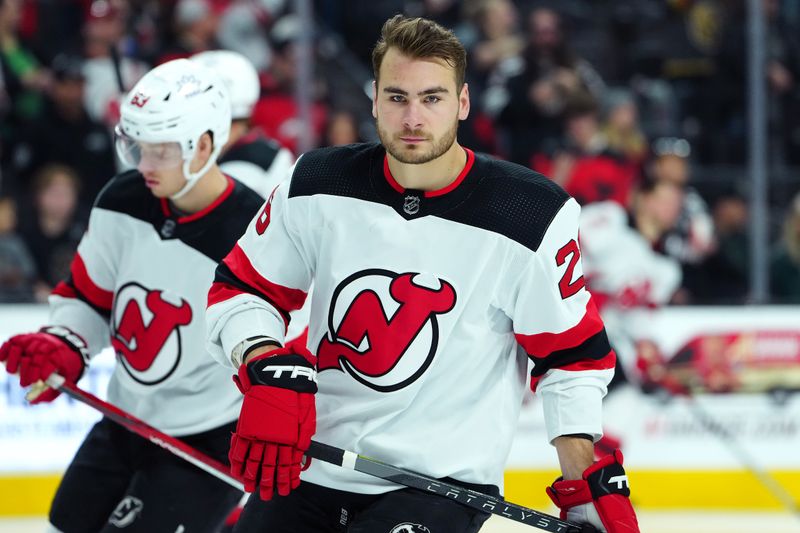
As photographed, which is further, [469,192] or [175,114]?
[175,114]

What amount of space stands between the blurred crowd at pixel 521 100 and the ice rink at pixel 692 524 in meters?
0.85

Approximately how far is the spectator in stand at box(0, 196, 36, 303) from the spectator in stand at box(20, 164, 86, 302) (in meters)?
0.03

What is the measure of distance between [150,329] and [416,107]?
91 cm

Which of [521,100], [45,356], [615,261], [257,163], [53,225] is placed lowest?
[45,356]

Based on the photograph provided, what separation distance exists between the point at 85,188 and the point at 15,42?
0.83 meters

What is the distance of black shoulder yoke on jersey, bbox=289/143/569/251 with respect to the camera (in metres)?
2.19

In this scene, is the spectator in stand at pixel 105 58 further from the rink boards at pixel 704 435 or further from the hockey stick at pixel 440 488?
the hockey stick at pixel 440 488

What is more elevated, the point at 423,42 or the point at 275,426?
the point at 423,42

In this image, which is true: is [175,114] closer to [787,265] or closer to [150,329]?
[150,329]

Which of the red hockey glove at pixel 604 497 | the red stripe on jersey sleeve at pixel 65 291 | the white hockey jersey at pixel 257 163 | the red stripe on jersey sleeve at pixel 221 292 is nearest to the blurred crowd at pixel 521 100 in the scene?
the white hockey jersey at pixel 257 163

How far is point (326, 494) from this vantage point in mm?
2248

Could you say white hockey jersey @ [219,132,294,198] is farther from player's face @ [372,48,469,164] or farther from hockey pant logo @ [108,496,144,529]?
player's face @ [372,48,469,164]

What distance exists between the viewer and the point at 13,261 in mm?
4977

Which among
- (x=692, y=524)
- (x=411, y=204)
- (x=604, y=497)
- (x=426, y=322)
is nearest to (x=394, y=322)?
(x=426, y=322)
